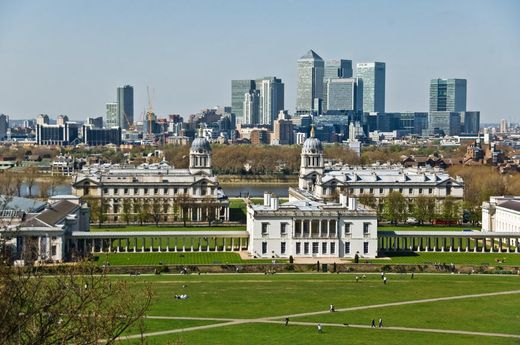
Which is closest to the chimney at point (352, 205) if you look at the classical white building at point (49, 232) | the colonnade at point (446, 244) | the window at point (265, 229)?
the colonnade at point (446, 244)

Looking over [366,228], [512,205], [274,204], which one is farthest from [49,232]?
[512,205]

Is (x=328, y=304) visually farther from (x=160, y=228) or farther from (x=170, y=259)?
(x=160, y=228)

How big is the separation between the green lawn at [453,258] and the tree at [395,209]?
21035 millimetres

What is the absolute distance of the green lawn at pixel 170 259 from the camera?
6571 cm

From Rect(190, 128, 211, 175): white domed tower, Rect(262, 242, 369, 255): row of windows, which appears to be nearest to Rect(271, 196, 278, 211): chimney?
Rect(262, 242, 369, 255): row of windows

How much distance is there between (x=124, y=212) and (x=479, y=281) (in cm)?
4417

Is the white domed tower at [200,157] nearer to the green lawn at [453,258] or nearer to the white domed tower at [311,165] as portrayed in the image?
the white domed tower at [311,165]

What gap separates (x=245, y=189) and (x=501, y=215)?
2367 inches

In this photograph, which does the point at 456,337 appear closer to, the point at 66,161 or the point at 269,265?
the point at 269,265

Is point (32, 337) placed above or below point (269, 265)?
above

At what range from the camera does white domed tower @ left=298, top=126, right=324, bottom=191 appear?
108625mm

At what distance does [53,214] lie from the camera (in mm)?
72688

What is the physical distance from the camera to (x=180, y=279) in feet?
190

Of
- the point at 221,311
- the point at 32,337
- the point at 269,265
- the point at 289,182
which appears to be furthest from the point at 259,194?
the point at 32,337
